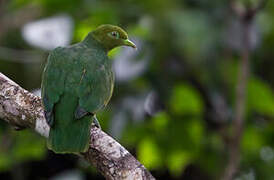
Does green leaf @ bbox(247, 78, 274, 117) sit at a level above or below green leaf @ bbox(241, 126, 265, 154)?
above

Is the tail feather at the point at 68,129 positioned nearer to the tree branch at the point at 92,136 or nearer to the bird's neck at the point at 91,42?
the tree branch at the point at 92,136

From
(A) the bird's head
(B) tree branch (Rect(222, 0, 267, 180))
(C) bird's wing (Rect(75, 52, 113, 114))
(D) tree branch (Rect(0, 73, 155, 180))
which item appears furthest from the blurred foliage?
(D) tree branch (Rect(0, 73, 155, 180))

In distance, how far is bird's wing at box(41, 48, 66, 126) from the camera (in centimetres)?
357

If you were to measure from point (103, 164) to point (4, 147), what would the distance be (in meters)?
2.64

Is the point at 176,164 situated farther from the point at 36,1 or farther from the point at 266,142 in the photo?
the point at 36,1

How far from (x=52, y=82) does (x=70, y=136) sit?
0.37 metres

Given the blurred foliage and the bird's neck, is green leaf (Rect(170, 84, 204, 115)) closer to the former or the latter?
the blurred foliage

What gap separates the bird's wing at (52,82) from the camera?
3574mm

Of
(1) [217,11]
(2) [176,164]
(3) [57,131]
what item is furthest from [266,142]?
(3) [57,131]

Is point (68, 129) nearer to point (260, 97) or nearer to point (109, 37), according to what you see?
point (109, 37)

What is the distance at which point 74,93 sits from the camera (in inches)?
146

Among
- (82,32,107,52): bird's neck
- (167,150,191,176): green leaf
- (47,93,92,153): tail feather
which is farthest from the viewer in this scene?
(167,150,191,176): green leaf

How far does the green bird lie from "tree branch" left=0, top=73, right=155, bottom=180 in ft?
0.17

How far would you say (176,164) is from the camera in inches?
217
